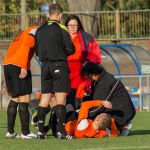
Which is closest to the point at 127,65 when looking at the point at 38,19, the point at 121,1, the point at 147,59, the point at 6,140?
the point at 147,59

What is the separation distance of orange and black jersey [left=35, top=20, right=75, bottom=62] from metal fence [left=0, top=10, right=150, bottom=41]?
20231 millimetres

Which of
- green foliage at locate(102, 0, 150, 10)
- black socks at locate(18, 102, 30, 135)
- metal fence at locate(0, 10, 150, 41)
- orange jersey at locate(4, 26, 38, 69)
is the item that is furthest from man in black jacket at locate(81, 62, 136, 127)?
green foliage at locate(102, 0, 150, 10)

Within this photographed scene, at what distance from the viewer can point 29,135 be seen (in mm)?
13227

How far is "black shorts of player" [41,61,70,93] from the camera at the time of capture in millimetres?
12906

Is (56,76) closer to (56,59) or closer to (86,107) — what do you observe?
(56,59)

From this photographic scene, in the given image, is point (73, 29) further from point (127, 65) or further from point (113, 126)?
point (127, 65)

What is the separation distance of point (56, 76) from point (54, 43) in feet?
1.58

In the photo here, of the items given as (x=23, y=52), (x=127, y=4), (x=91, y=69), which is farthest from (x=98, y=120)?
(x=127, y=4)

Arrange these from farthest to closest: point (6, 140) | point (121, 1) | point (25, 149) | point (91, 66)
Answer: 1. point (121, 1)
2. point (91, 66)
3. point (6, 140)
4. point (25, 149)

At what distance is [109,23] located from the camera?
34.2 metres

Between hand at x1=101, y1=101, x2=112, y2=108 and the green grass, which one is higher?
hand at x1=101, y1=101, x2=112, y2=108

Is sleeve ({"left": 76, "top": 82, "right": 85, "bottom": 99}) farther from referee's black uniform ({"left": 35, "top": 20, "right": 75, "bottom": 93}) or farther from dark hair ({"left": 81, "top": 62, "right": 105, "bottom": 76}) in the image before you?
referee's black uniform ({"left": 35, "top": 20, "right": 75, "bottom": 93})

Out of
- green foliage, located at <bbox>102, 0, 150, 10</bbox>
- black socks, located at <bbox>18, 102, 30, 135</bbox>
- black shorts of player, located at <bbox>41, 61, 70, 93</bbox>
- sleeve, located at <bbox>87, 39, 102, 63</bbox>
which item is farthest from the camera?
green foliage, located at <bbox>102, 0, 150, 10</bbox>

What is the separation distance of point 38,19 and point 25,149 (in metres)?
22.8
